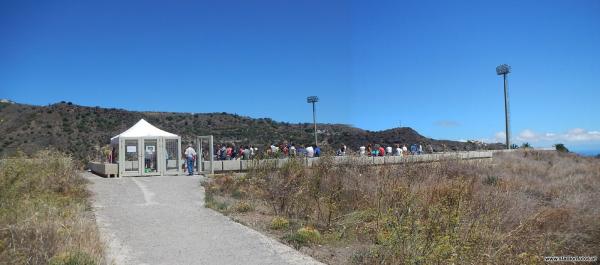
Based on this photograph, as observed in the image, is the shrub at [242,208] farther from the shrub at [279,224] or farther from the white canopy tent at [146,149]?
the white canopy tent at [146,149]

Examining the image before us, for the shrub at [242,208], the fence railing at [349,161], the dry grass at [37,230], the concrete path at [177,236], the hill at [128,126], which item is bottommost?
the concrete path at [177,236]

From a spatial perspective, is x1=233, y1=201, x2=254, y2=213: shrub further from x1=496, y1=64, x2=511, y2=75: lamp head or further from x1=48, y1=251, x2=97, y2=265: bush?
x1=496, y1=64, x2=511, y2=75: lamp head

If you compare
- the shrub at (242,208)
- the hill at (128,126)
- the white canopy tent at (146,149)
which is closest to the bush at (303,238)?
the shrub at (242,208)

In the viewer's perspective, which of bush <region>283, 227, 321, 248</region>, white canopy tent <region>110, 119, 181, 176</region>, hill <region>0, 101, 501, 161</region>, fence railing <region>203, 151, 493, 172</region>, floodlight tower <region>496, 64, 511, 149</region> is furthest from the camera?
hill <region>0, 101, 501, 161</region>

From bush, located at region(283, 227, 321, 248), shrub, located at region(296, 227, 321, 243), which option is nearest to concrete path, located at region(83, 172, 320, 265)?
bush, located at region(283, 227, 321, 248)

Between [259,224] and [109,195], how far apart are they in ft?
25.0

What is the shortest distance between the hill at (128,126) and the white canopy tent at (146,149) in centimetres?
3348

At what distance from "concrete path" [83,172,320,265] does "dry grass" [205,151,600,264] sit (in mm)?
608

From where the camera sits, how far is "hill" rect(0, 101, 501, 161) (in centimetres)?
6456

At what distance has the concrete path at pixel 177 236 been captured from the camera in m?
7.39

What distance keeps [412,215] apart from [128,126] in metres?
72.2

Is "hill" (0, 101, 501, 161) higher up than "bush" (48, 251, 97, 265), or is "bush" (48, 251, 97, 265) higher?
"hill" (0, 101, 501, 161)

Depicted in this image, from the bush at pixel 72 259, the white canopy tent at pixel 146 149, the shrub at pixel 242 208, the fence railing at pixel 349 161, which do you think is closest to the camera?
the bush at pixel 72 259

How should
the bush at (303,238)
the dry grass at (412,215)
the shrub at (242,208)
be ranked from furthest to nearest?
the shrub at (242,208) → the bush at (303,238) → the dry grass at (412,215)
